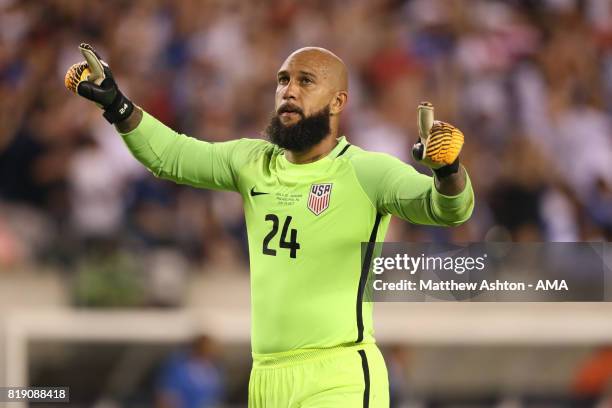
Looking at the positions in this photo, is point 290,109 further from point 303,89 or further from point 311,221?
point 311,221

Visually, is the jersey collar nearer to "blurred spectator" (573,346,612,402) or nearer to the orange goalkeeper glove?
the orange goalkeeper glove

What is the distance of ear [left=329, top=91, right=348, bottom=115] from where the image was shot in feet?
19.3

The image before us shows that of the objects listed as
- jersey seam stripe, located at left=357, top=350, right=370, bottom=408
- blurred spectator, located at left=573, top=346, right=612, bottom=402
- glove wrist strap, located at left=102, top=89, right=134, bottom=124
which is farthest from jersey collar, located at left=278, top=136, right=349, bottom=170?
blurred spectator, located at left=573, top=346, right=612, bottom=402

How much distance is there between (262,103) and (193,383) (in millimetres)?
3131

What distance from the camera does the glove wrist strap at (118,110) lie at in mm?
5887

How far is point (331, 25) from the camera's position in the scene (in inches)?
531

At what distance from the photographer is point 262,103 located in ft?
41.9

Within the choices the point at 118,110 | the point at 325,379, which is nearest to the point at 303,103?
the point at 118,110

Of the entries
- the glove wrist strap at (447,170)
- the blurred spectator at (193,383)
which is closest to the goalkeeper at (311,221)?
the glove wrist strap at (447,170)

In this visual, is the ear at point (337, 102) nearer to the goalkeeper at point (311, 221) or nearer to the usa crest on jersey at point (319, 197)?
the goalkeeper at point (311, 221)

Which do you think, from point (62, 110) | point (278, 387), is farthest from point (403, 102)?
point (278, 387)

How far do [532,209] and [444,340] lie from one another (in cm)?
153

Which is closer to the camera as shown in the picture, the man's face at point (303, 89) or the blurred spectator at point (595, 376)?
the man's face at point (303, 89)

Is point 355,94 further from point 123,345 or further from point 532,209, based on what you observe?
point 123,345
